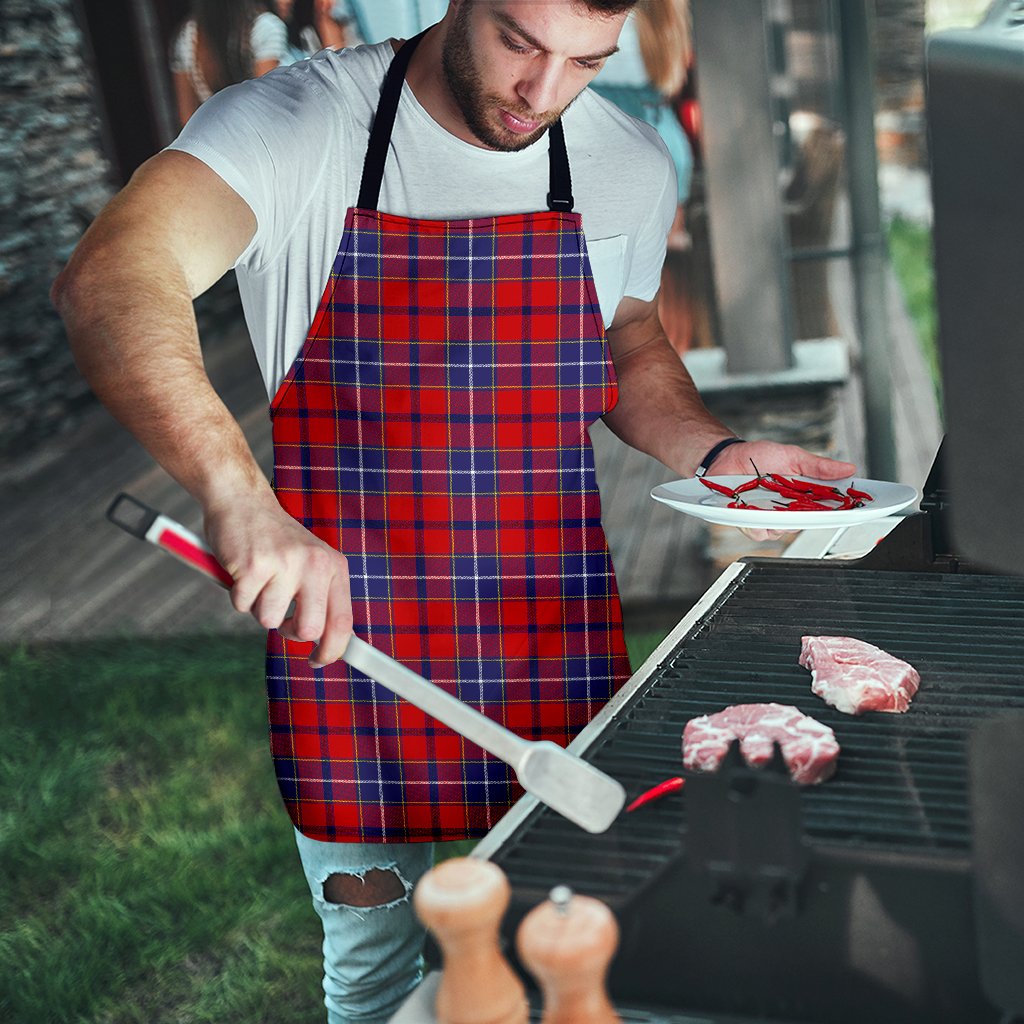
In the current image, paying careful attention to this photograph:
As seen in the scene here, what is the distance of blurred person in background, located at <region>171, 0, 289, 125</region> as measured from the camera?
557 cm

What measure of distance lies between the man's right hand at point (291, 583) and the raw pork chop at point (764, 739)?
0.38m

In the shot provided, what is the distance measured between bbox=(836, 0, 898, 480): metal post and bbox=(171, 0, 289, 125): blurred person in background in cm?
250

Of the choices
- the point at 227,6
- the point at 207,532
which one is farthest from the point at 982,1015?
the point at 227,6

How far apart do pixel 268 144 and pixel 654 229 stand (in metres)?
0.68

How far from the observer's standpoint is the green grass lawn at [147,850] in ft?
9.75

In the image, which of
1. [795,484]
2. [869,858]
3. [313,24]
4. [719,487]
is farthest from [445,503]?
[313,24]

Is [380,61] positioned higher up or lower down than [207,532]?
higher up

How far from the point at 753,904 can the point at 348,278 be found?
3.90 feet

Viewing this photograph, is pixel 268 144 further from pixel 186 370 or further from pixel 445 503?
pixel 445 503

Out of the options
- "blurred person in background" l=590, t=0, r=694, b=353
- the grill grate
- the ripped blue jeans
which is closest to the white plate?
the grill grate

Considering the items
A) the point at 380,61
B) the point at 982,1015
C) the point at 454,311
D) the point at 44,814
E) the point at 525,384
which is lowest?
the point at 44,814

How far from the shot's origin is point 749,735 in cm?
133

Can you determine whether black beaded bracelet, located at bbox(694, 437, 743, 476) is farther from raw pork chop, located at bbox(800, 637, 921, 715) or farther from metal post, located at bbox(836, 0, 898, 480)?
metal post, located at bbox(836, 0, 898, 480)

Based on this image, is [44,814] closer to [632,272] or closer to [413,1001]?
[632,272]
